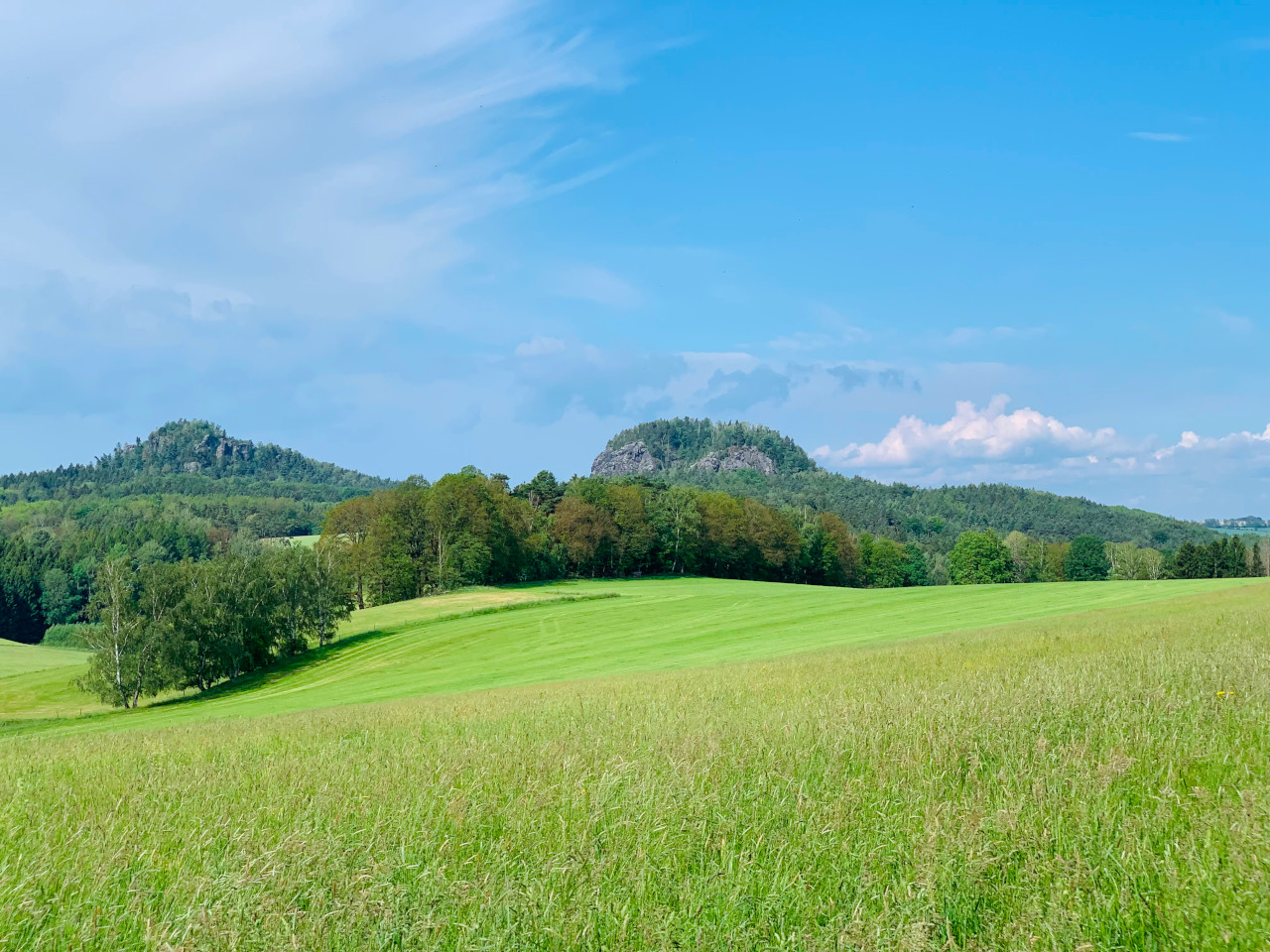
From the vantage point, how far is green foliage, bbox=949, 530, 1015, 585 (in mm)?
124250

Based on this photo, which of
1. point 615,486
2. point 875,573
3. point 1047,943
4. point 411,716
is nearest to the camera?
point 1047,943

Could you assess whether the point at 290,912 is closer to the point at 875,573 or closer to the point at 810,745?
the point at 810,745

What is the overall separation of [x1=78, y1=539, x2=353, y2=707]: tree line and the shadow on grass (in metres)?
1.34

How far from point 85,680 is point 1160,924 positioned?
6128 cm

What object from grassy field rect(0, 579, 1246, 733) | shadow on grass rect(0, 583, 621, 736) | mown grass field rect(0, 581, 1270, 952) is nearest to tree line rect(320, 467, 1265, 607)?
grassy field rect(0, 579, 1246, 733)

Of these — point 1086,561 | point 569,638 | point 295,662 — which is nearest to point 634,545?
point 295,662

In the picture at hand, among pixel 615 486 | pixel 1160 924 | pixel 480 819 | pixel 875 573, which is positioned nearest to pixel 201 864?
pixel 480 819

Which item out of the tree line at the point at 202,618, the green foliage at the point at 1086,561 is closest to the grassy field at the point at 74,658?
the tree line at the point at 202,618

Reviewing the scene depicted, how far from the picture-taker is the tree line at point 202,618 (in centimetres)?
5281

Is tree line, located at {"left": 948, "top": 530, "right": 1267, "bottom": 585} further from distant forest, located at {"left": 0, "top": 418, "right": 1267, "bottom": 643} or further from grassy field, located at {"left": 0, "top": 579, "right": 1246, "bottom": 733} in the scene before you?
grassy field, located at {"left": 0, "top": 579, "right": 1246, "bottom": 733}

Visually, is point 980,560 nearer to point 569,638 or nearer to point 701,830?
point 569,638

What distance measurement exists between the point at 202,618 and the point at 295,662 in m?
6.78

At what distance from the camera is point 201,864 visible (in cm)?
471

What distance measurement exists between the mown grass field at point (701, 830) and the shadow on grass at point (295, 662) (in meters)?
43.8
